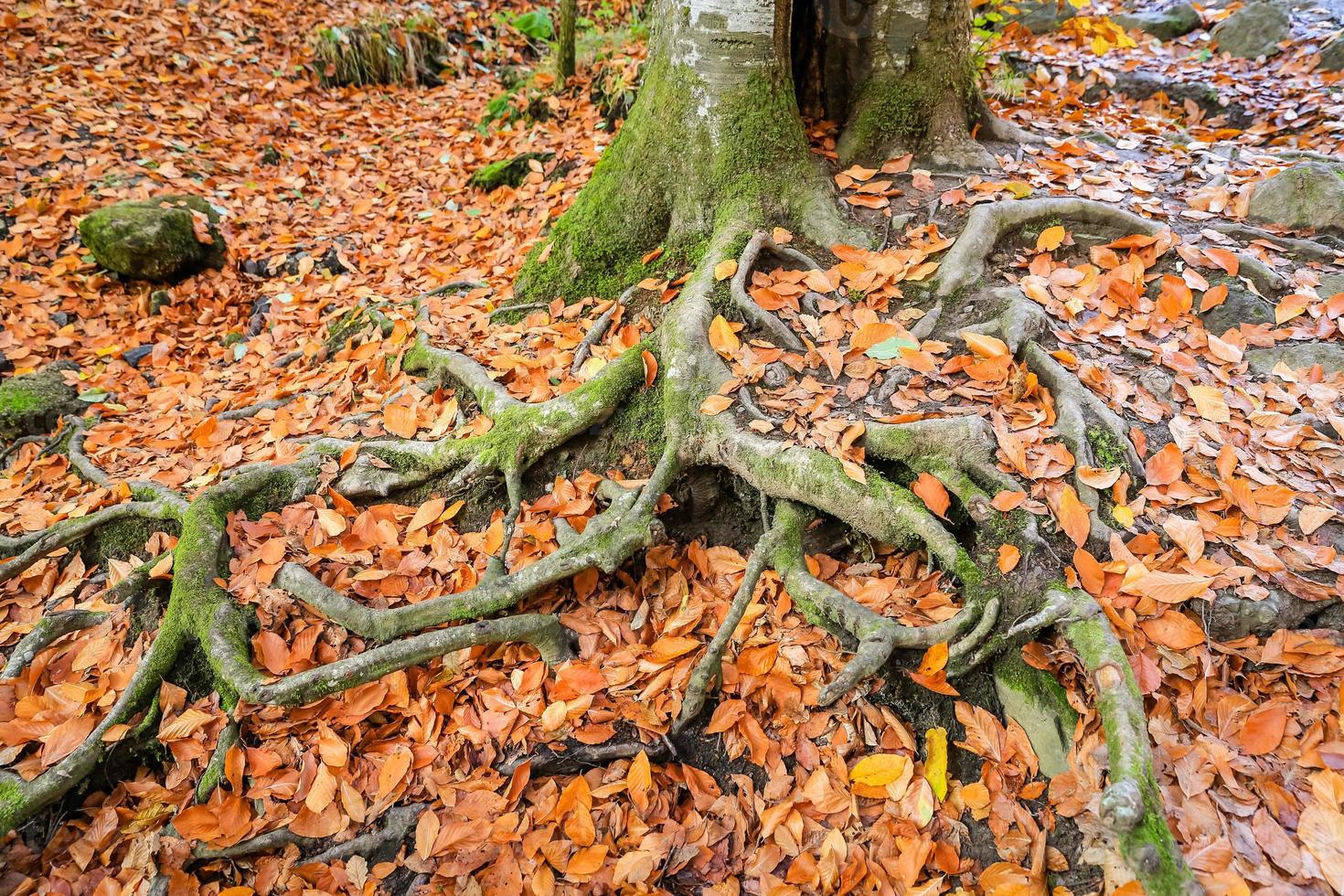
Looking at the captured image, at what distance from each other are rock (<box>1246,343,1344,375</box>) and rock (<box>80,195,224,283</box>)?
7.13 m

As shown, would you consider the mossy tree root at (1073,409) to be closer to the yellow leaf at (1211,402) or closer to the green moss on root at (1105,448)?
the green moss on root at (1105,448)

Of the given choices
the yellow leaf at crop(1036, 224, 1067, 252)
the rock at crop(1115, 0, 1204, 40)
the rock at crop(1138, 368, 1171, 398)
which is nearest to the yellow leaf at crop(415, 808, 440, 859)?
the rock at crop(1138, 368, 1171, 398)

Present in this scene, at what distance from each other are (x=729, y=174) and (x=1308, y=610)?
300cm

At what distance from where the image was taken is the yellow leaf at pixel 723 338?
319 centimetres

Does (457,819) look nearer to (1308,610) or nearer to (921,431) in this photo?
(921,431)

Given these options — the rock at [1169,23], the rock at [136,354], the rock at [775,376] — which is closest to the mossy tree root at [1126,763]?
the rock at [775,376]

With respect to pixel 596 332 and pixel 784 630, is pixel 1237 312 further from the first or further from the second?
pixel 596 332

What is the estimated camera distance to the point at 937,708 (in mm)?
2500

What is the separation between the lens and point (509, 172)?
6406 mm

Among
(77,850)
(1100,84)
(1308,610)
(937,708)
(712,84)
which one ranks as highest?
(712,84)

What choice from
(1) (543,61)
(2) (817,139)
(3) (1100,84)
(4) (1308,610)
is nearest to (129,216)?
(1) (543,61)

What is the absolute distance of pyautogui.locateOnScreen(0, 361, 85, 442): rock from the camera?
4586mm

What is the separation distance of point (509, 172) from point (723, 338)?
411cm

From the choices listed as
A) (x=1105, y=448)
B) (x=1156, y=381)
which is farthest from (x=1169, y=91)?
(x=1105, y=448)
